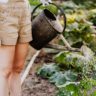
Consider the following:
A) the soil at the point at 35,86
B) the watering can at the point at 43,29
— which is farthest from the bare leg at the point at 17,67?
the soil at the point at 35,86

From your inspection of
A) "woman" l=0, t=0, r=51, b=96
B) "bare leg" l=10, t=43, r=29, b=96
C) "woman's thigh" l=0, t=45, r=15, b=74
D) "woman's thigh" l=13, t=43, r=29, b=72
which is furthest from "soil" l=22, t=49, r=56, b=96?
"woman's thigh" l=0, t=45, r=15, b=74

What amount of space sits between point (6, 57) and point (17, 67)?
34 centimetres

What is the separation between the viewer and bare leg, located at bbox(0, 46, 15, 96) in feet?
11.4

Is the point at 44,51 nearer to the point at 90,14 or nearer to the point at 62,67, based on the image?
the point at 62,67

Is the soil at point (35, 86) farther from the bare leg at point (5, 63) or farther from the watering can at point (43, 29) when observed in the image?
the bare leg at point (5, 63)

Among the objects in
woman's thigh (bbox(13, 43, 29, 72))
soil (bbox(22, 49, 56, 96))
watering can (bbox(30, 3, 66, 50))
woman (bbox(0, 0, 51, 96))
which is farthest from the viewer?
soil (bbox(22, 49, 56, 96))

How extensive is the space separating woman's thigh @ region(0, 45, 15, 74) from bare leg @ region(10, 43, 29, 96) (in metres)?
0.17

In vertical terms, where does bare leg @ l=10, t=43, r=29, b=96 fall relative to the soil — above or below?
above

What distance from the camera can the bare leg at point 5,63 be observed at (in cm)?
346

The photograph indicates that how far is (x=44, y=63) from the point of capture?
5.66 metres

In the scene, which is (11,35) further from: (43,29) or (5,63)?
(43,29)

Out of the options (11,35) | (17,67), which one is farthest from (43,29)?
(11,35)

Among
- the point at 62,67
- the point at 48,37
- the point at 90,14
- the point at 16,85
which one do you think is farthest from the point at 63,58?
the point at 90,14

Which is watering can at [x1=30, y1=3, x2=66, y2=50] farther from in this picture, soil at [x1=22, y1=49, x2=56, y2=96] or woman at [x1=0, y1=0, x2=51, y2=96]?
woman at [x1=0, y1=0, x2=51, y2=96]
